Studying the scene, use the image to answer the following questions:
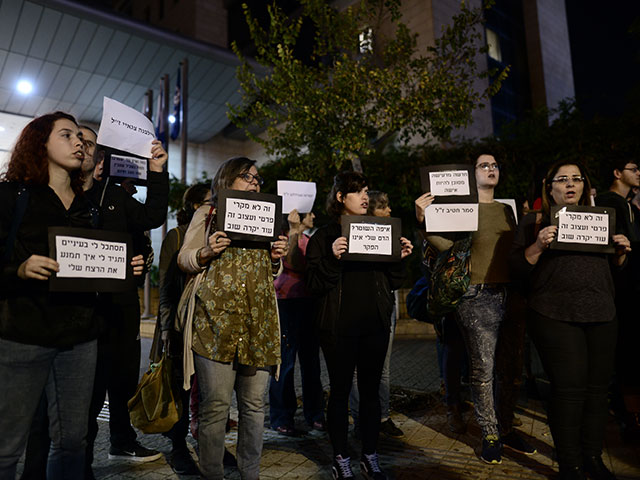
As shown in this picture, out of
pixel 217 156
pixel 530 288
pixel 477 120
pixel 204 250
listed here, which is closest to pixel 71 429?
pixel 204 250

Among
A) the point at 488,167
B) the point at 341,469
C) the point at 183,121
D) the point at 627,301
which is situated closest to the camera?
the point at 341,469

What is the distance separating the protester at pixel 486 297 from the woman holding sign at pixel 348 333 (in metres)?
0.71

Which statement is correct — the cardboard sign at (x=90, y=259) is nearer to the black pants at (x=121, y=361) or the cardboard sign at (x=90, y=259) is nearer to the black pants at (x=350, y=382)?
the black pants at (x=121, y=361)

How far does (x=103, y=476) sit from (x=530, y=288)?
126 inches

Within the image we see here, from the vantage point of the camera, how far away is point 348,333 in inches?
116

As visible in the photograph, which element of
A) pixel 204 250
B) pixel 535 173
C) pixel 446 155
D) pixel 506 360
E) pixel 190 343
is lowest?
pixel 506 360

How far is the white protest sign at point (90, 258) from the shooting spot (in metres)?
1.94

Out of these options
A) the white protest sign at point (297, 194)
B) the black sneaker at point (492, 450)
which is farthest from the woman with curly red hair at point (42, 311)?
the black sneaker at point (492, 450)

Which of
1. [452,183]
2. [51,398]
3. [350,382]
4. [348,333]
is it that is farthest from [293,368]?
[51,398]

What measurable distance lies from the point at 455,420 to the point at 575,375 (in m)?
1.47

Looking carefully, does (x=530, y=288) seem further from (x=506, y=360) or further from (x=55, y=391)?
(x=55, y=391)

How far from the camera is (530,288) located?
2.96 m

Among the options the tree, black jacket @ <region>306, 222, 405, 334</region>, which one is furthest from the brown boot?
the tree

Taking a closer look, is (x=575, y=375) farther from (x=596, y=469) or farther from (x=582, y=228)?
(x=582, y=228)
